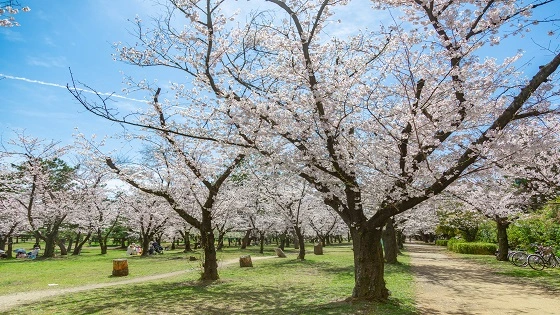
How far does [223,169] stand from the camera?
47.6 ft

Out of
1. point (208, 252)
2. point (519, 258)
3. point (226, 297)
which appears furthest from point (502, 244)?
point (226, 297)

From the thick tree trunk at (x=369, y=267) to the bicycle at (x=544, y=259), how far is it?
1260 centimetres

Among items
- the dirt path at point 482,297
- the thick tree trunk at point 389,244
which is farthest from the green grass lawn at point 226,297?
the thick tree trunk at point 389,244

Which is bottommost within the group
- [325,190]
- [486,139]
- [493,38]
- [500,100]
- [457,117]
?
[325,190]

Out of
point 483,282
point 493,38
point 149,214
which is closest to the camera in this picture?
point 493,38

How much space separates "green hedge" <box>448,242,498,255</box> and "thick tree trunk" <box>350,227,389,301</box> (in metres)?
24.9

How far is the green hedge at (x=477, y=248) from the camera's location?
94.1 ft

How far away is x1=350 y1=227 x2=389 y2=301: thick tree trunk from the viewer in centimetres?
870

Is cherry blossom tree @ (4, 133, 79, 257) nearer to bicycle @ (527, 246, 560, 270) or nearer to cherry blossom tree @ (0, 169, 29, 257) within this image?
Answer: cherry blossom tree @ (0, 169, 29, 257)

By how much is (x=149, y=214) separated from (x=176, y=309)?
79.2 feet

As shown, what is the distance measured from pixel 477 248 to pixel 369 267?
26.2 m

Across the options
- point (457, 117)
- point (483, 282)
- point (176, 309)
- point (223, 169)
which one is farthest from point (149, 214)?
point (457, 117)

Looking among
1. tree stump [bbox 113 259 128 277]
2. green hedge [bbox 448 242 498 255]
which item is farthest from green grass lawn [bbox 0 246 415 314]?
green hedge [bbox 448 242 498 255]

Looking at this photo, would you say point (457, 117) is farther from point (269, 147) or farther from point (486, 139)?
point (269, 147)
